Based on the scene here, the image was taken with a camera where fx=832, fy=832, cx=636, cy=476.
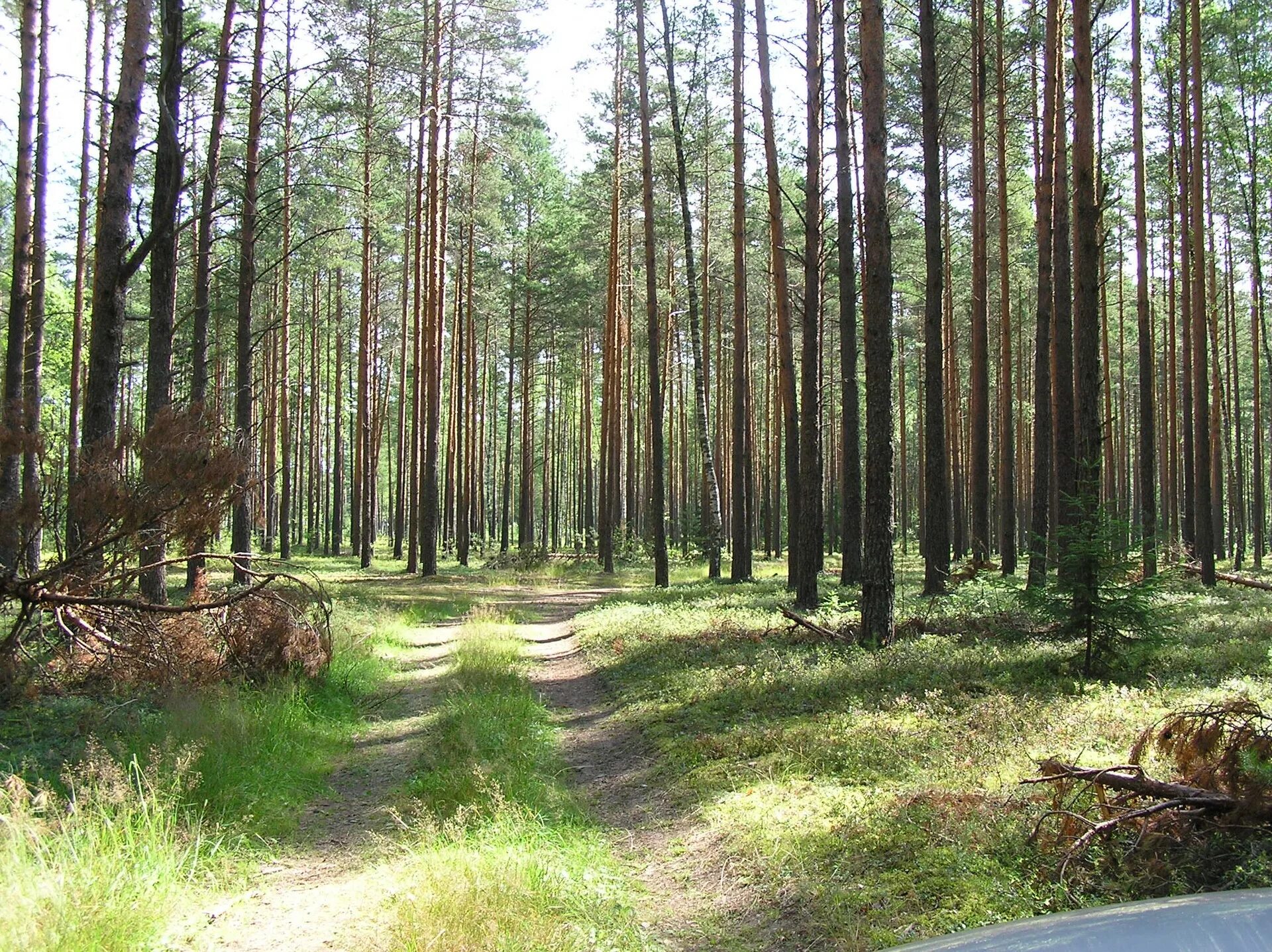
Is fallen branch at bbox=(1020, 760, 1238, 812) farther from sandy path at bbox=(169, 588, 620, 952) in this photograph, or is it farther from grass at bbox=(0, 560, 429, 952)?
grass at bbox=(0, 560, 429, 952)

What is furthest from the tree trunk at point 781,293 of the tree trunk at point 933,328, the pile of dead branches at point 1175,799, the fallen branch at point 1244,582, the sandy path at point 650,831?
the pile of dead branches at point 1175,799

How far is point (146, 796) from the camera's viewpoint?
5.09 m

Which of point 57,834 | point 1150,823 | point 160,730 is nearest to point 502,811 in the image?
point 57,834

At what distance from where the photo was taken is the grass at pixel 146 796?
3.40 m

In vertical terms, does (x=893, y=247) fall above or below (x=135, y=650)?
above

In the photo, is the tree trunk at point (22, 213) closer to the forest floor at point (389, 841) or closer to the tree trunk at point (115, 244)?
the tree trunk at point (115, 244)

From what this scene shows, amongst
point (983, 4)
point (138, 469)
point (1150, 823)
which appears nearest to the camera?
point (1150, 823)

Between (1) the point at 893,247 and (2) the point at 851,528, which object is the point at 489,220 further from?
(2) the point at 851,528

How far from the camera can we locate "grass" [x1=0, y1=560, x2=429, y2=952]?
3.40 m

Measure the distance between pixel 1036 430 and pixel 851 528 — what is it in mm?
5110

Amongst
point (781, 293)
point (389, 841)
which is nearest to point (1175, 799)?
point (389, 841)

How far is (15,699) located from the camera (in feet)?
21.4

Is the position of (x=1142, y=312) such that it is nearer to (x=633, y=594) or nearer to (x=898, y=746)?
(x=633, y=594)

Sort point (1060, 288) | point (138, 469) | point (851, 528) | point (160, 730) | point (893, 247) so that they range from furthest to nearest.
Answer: point (893, 247) → point (851, 528) → point (1060, 288) → point (138, 469) → point (160, 730)
